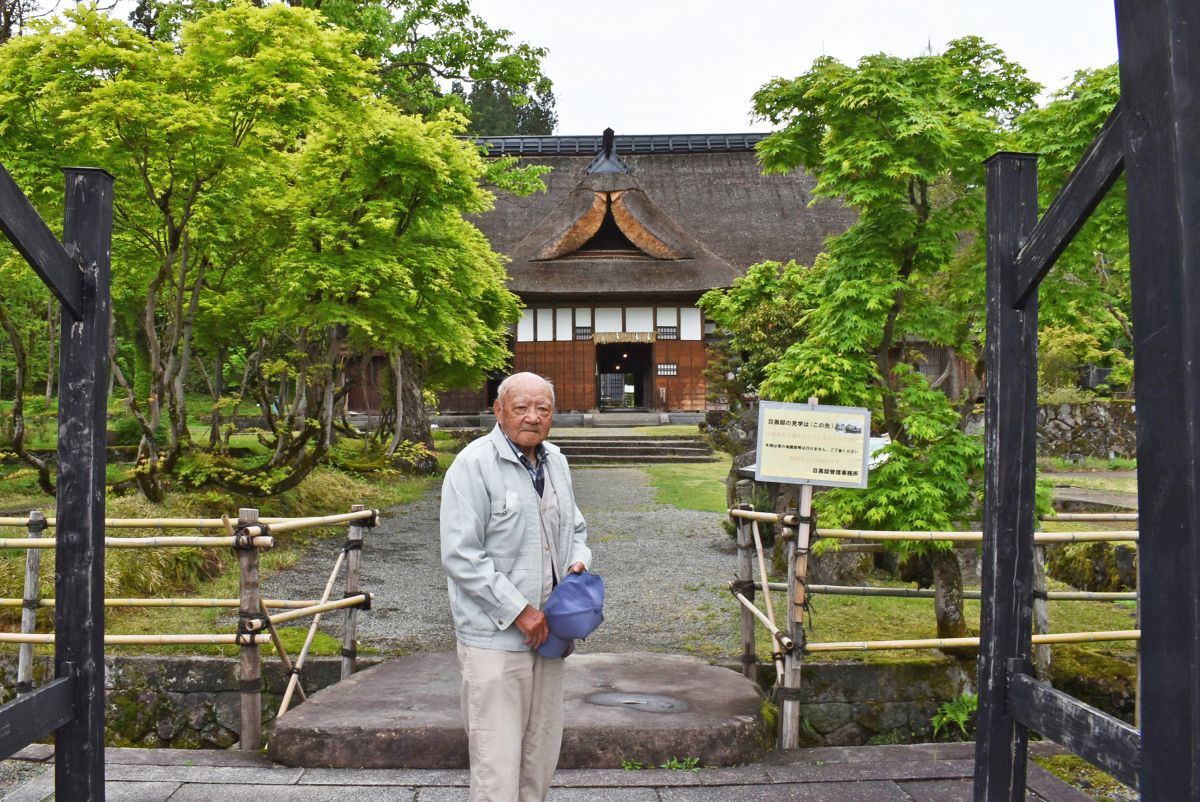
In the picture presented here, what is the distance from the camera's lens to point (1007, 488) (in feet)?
6.84

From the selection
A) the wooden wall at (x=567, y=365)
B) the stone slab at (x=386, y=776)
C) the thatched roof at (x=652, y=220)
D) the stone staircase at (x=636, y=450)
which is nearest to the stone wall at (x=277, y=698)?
the stone slab at (x=386, y=776)

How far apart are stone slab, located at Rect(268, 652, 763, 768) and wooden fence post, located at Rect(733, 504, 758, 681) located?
1.58ft

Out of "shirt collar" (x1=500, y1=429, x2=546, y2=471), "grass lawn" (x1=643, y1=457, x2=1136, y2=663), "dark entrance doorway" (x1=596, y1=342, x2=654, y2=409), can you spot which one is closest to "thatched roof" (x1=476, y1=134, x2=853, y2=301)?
"dark entrance doorway" (x1=596, y1=342, x2=654, y2=409)

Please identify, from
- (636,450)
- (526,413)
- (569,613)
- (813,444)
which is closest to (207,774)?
(569,613)

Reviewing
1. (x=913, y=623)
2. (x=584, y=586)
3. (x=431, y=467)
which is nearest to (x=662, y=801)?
(x=584, y=586)

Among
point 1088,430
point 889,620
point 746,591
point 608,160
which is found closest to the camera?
point 746,591

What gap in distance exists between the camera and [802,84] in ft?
18.5

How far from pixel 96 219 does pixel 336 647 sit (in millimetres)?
4312

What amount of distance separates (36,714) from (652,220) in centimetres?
2366

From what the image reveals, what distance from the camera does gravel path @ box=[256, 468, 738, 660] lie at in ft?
20.3

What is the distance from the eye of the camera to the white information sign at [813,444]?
476 cm

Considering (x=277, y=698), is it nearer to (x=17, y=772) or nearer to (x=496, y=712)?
(x=17, y=772)

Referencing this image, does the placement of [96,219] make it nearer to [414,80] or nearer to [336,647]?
[336,647]

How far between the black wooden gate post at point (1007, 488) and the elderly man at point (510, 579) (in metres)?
1.24
